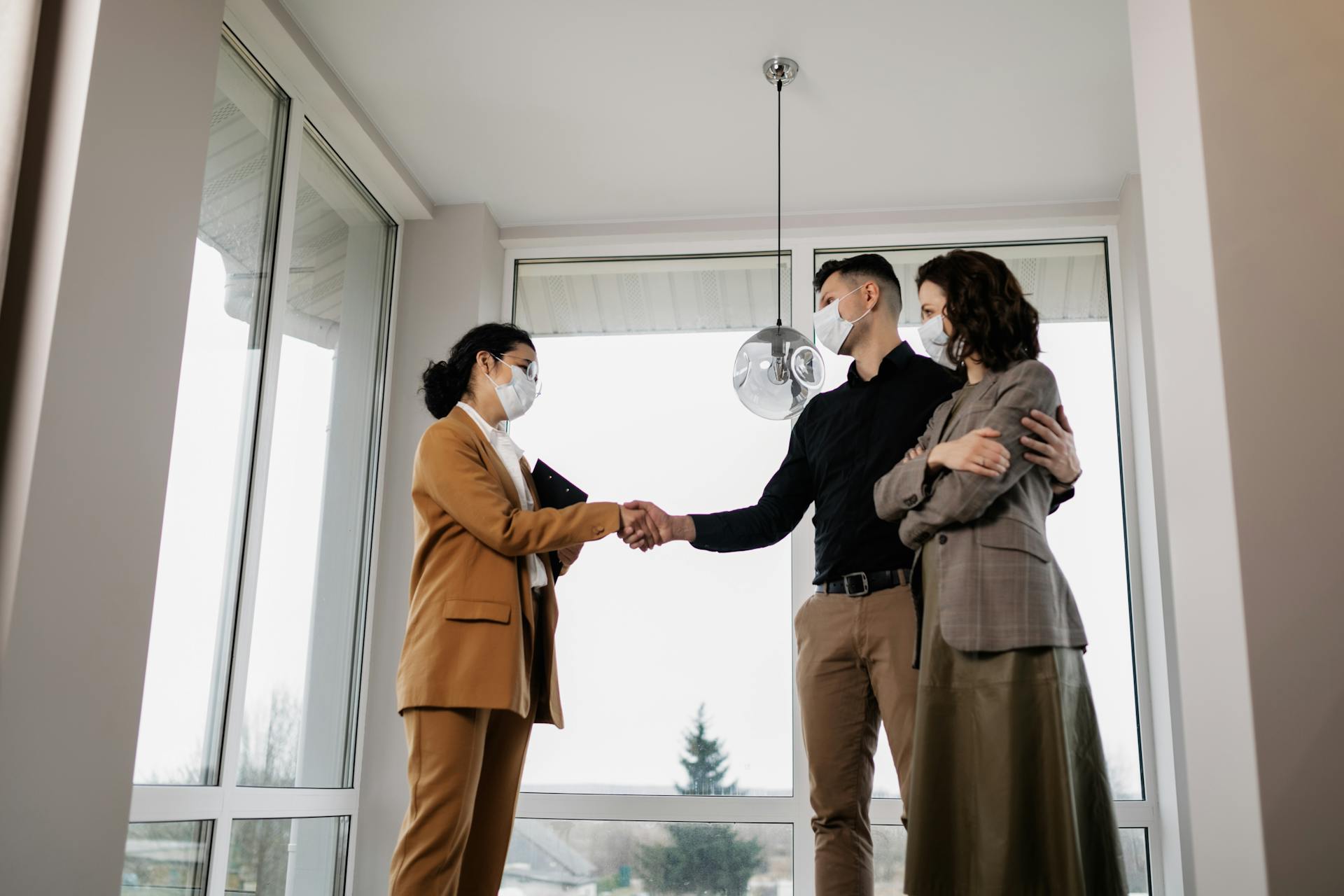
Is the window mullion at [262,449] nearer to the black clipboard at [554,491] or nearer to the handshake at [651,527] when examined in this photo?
the black clipboard at [554,491]

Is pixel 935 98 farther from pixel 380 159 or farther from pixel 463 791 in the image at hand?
pixel 463 791

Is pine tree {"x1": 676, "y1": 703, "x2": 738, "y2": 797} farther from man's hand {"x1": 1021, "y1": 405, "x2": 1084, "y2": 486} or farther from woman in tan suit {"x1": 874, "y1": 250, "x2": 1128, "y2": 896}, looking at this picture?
man's hand {"x1": 1021, "y1": 405, "x2": 1084, "y2": 486}

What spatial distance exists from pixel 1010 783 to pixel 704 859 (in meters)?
2.16

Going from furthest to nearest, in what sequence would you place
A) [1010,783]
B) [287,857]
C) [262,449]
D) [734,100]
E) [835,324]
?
[734,100] → [287,857] → [262,449] → [835,324] → [1010,783]

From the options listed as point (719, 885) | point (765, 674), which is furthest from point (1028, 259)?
point (719, 885)

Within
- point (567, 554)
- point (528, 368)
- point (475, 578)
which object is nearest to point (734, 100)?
point (528, 368)

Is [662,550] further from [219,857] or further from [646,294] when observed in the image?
[219,857]

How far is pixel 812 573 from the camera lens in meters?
3.89

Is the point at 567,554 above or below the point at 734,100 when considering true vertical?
below

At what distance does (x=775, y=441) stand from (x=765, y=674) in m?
0.82

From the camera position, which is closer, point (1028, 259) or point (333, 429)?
point (333, 429)

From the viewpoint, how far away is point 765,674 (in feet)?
12.6

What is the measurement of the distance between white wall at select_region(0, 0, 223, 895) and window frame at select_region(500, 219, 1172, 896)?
6.10 ft

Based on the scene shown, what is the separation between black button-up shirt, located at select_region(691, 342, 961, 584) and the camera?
2.42 metres
